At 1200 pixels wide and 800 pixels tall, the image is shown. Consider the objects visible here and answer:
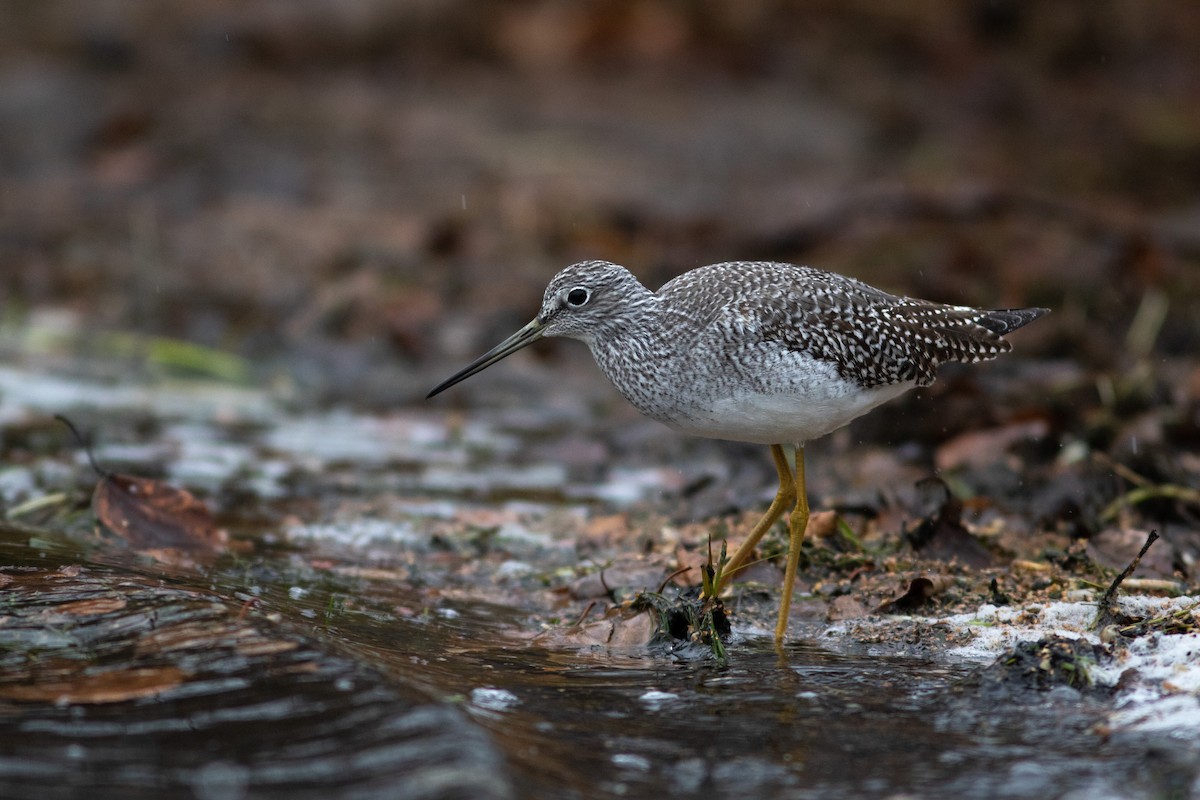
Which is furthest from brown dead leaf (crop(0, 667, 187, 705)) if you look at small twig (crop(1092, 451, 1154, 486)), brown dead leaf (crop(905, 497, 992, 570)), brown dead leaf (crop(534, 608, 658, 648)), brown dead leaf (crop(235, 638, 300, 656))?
small twig (crop(1092, 451, 1154, 486))

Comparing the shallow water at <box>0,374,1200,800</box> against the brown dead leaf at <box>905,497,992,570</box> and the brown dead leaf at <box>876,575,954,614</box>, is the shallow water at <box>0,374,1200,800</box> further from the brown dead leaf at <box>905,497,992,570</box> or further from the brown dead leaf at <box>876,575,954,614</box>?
the brown dead leaf at <box>905,497,992,570</box>

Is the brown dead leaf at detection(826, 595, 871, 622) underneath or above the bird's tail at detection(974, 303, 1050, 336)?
underneath

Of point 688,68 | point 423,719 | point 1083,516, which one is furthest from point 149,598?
point 688,68

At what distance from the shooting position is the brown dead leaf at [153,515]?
250 inches

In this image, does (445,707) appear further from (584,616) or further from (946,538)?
(946,538)

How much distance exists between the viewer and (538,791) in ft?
12.4

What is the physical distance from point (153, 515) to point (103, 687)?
A: 2.37 metres

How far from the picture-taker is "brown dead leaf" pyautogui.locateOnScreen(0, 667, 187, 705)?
13.5 ft

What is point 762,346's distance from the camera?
561 centimetres

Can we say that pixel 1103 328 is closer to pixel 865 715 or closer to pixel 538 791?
pixel 865 715

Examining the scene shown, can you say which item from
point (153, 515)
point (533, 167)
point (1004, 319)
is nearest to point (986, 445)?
point (1004, 319)

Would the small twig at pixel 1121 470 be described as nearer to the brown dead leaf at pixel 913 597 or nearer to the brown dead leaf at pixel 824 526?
the brown dead leaf at pixel 824 526

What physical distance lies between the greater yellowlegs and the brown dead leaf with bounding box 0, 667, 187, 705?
2.34 metres

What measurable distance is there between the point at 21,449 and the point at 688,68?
366 inches
